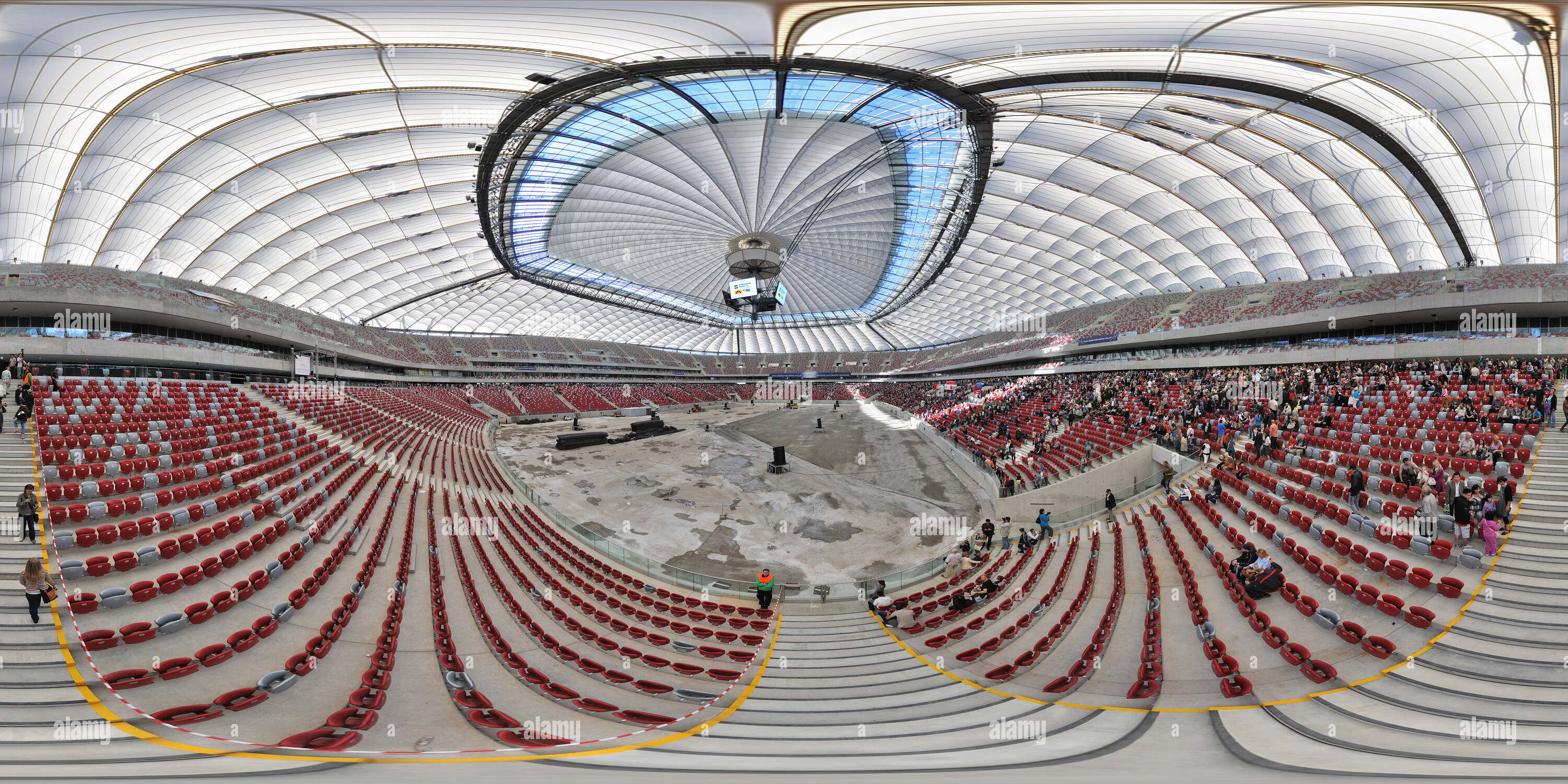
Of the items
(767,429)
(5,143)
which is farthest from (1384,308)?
(5,143)

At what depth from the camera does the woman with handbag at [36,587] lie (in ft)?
22.4

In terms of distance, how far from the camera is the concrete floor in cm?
1675

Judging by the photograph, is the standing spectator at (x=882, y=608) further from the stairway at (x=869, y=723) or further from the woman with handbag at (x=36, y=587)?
the woman with handbag at (x=36, y=587)

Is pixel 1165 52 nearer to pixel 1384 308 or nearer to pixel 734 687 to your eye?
pixel 734 687

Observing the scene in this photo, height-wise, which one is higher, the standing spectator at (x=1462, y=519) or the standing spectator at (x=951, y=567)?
the standing spectator at (x=1462, y=519)

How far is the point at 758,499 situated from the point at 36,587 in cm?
1826

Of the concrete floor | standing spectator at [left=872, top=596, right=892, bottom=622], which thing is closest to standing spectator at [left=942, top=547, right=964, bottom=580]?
the concrete floor

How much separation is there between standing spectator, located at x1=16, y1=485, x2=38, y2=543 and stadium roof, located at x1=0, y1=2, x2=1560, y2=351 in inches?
345

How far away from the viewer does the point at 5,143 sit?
19578 mm

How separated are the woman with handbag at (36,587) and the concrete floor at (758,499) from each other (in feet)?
37.7

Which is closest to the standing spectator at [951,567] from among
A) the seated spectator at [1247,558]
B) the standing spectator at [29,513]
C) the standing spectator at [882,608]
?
the standing spectator at [882,608]

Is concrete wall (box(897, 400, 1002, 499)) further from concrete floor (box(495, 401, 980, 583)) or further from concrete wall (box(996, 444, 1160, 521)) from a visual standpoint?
concrete wall (box(996, 444, 1160, 521))

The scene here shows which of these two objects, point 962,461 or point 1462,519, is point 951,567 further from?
point 962,461

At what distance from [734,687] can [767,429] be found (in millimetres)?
37030
